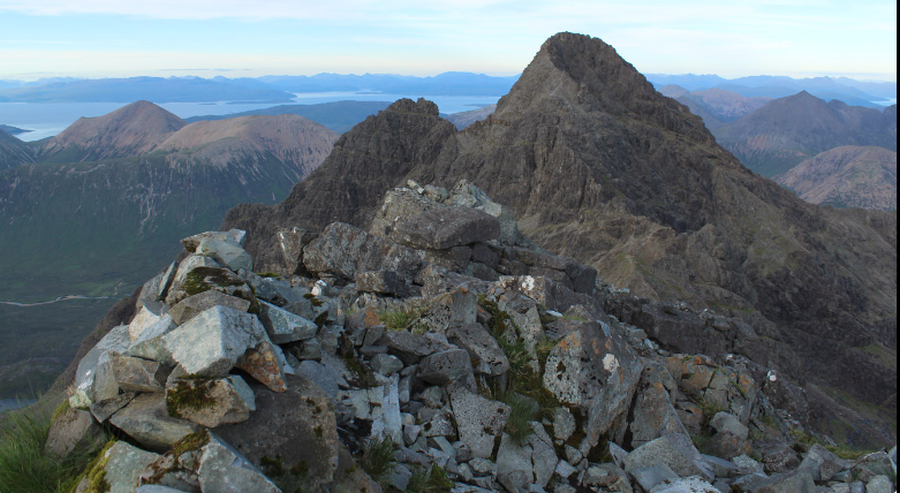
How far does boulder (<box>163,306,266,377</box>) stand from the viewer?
5.75 metres

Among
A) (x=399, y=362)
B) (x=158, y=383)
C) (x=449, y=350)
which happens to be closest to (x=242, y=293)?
(x=158, y=383)

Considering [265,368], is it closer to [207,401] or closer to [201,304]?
[207,401]

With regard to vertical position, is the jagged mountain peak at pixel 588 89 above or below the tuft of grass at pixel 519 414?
above

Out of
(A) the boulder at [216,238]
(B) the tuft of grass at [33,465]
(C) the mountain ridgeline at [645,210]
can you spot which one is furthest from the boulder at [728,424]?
(C) the mountain ridgeline at [645,210]

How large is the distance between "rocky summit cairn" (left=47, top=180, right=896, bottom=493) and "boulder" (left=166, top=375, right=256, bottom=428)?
0.06ft

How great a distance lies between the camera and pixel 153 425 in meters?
5.76

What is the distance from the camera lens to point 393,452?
7188mm

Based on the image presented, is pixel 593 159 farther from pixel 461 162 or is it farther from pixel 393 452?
pixel 393 452

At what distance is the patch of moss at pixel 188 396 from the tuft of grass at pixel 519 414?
479 cm

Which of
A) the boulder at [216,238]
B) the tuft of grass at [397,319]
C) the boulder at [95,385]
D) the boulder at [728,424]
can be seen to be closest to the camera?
the boulder at [95,385]

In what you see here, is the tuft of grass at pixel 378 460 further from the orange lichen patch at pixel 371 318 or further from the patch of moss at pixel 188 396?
the orange lichen patch at pixel 371 318

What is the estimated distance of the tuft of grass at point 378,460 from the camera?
258 inches

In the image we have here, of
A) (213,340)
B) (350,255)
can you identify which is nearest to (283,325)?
(213,340)

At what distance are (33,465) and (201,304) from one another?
8.04 feet
